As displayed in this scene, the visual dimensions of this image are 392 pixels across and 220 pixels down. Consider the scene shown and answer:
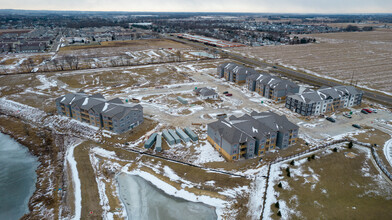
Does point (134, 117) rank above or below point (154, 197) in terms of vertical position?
above

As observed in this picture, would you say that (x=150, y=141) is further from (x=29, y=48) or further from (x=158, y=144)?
(x=29, y=48)

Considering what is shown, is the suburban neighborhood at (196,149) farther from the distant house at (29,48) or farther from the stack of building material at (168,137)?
the distant house at (29,48)

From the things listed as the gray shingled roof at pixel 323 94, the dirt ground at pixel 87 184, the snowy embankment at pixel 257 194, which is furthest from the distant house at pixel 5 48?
the snowy embankment at pixel 257 194

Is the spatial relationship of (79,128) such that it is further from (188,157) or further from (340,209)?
(340,209)

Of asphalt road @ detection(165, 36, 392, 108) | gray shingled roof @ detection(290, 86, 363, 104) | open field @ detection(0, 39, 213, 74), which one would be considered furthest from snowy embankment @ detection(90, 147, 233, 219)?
open field @ detection(0, 39, 213, 74)

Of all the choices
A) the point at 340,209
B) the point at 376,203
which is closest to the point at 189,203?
the point at 340,209
